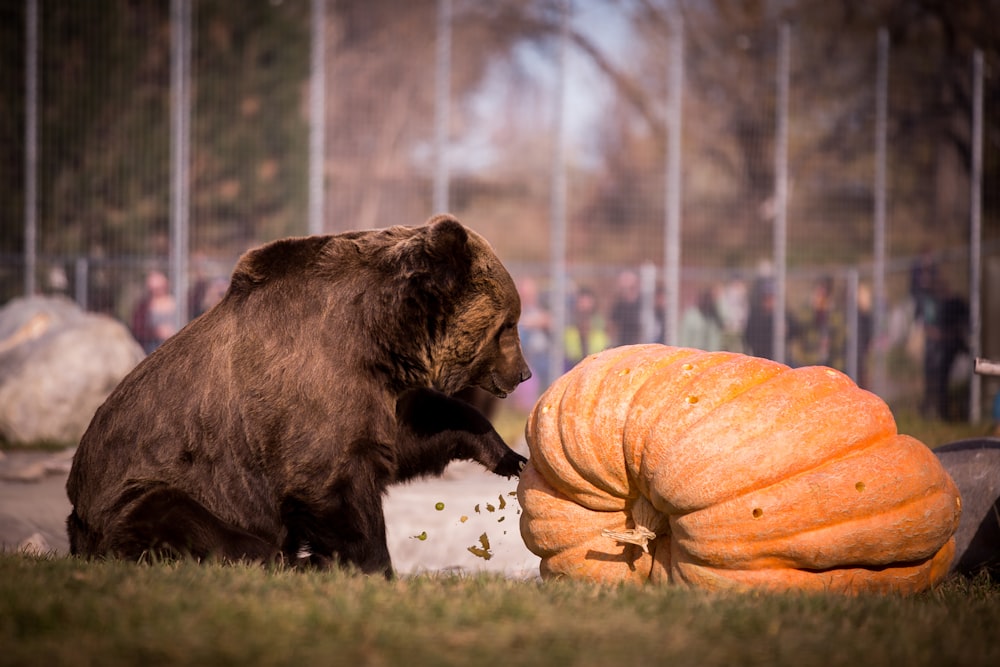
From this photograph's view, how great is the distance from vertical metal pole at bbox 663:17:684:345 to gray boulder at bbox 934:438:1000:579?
24.5ft

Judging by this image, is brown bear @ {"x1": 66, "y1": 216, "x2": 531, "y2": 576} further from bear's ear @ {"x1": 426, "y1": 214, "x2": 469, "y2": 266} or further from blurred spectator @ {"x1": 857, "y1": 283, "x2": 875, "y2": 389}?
blurred spectator @ {"x1": 857, "y1": 283, "x2": 875, "y2": 389}

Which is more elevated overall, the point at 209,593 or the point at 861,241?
the point at 861,241

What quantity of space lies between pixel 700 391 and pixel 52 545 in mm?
4201

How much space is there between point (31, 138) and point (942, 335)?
1210 cm

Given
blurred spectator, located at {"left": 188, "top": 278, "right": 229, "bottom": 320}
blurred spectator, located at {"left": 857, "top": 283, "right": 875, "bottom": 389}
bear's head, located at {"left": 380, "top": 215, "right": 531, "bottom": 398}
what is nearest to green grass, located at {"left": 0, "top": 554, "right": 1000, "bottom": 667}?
bear's head, located at {"left": 380, "top": 215, "right": 531, "bottom": 398}

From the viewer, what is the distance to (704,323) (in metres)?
13.5

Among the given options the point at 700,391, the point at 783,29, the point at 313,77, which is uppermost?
the point at 783,29

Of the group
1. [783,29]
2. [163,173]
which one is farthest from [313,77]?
[783,29]

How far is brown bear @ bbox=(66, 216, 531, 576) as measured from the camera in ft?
13.5

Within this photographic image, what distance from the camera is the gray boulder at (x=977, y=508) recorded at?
5051 millimetres

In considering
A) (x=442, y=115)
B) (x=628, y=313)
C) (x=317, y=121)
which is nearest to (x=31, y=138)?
(x=317, y=121)

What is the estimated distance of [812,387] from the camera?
3955mm

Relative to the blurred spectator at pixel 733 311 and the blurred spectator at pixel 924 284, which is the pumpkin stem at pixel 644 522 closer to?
the blurred spectator at pixel 733 311

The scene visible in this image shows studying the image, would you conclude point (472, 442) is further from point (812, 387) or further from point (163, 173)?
point (163, 173)
